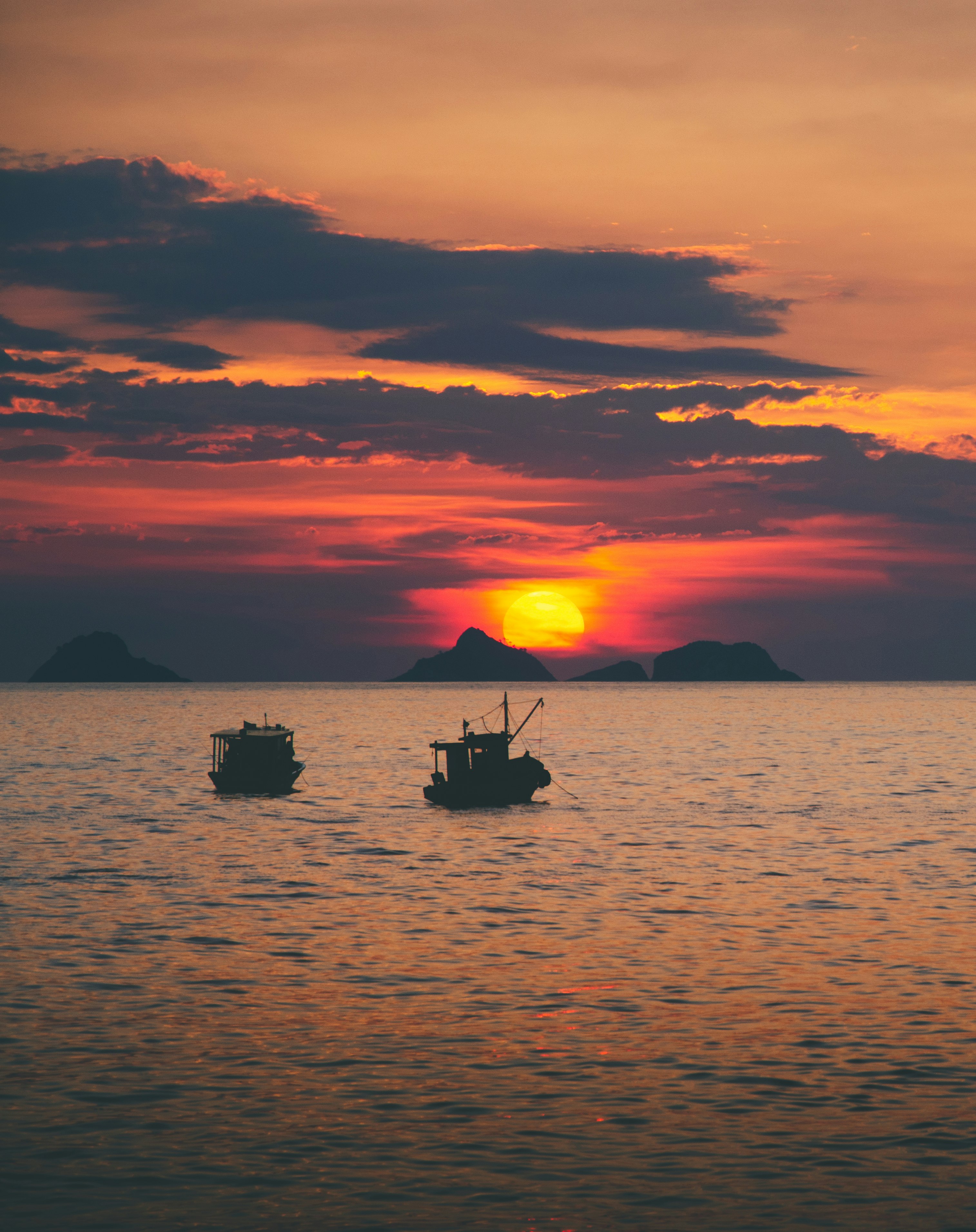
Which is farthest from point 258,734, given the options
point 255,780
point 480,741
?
point 480,741

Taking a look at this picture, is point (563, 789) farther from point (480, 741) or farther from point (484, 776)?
point (484, 776)

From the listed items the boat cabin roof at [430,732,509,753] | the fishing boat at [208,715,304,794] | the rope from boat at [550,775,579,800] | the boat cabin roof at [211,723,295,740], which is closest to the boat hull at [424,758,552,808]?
the boat cabin roof at [430,732,509,753]

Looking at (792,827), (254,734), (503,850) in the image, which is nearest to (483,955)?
(503,850)

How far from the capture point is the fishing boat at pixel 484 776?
69125 millimetres

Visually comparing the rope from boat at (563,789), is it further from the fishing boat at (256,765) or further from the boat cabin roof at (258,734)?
the boat cabin roof at (258,734)

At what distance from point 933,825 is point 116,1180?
172ft

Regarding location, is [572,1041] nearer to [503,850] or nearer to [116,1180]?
[116,1180]

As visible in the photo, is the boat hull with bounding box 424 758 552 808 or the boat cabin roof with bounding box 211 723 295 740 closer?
the boat hull with bounding box 424 758 552 808

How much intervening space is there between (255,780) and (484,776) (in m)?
16.6

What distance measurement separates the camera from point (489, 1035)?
76.2ft

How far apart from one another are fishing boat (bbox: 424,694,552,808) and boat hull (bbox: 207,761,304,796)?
11556 mm

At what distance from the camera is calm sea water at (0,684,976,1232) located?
16.1 m

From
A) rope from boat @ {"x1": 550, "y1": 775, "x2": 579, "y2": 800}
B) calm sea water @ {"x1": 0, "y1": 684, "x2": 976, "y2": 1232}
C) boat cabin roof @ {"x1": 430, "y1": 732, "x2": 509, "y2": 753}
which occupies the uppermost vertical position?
boat cabin roof @ {"x1": 430, "y1": 732, "x2": 509, "y2": 753}

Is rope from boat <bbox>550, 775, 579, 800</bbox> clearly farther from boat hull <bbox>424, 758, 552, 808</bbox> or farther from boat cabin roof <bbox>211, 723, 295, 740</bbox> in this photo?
boat cabin roof <bbox>211, 723, 295, 740</bbox>
